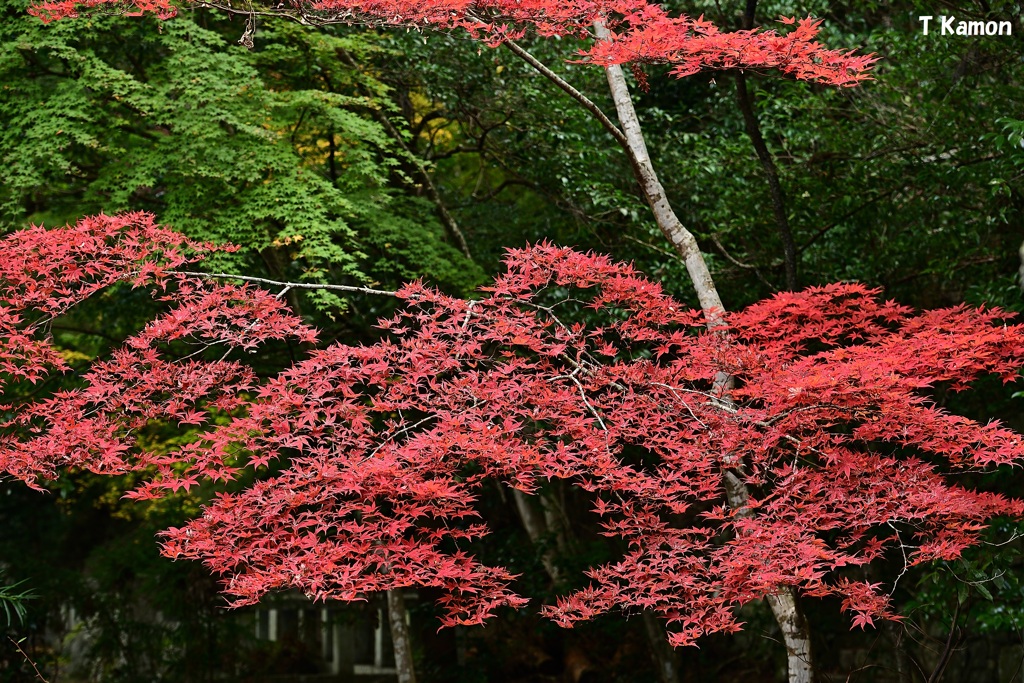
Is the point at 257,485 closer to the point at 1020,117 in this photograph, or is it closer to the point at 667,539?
the point at 667,539

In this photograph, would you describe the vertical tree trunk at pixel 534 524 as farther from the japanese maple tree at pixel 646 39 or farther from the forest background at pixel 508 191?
the japanese maple tree at pixel 646 39

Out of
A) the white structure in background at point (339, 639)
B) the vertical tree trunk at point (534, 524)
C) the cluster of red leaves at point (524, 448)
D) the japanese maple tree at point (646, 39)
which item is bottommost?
the white structure in background at point (339, 639)

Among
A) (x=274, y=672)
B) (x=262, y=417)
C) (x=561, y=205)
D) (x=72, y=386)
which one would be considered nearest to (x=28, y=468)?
(x=262, y=417)

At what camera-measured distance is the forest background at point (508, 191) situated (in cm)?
540

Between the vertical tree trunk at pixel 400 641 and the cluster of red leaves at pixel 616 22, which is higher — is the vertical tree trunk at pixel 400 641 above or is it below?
below

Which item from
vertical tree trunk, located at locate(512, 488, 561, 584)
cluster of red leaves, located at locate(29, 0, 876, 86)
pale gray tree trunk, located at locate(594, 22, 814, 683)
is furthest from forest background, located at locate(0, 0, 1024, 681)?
cluster of red leaves, located at locate(29, 0, 876, 86)

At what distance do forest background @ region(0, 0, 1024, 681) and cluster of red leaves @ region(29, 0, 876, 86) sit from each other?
0.89 meters

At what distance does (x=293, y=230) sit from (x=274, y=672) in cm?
672

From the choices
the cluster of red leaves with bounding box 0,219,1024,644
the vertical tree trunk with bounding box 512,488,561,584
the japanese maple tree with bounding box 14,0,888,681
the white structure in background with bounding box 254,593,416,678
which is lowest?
the white structure in background with bounding box 254,593,416,678

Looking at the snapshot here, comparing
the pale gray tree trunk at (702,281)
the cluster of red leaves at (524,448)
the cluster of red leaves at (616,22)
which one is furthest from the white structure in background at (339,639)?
the cluster of red leaves at (616,22)

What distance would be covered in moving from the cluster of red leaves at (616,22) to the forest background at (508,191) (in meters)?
0.89

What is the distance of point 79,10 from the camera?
5.61 m

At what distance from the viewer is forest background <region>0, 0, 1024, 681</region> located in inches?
213

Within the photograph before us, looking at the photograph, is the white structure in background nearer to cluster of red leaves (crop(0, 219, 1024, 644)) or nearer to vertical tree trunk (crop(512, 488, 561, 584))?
vertical tree trunk (crop(512, 488, 561, 584))
